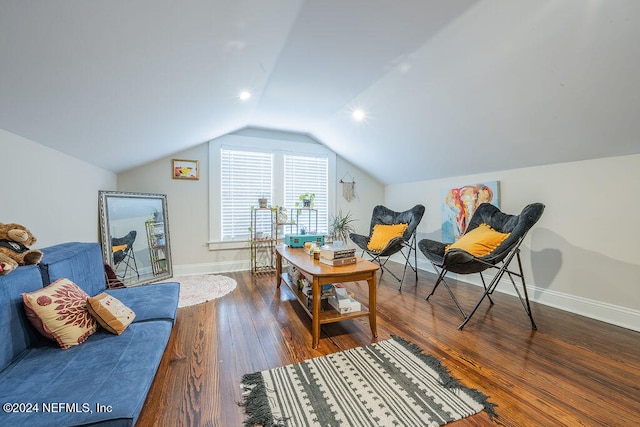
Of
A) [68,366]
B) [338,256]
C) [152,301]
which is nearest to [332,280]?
[338,256]

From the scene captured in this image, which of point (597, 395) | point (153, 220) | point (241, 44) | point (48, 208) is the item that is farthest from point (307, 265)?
point (153, 220)

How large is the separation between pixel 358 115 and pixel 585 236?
2799mm

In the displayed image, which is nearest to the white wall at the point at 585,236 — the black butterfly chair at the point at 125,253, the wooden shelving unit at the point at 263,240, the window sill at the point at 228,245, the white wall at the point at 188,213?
the wooden shelving unit at the point at 263,240

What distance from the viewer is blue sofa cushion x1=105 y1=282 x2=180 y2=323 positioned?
1.79 metres

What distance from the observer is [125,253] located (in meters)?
3.28

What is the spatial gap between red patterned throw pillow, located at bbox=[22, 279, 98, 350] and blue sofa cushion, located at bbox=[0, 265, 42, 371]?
0.03 metres

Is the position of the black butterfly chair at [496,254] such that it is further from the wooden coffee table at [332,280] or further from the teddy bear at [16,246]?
the teddy bear at [16,246]

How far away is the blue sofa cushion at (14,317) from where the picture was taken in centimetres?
117

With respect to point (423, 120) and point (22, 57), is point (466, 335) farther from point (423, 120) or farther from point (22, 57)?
point (22, 57)

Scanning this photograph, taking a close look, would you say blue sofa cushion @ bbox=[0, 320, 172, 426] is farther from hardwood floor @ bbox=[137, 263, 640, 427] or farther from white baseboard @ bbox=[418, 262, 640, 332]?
white baseboard @ bbox=[418, 262, 640, 332]

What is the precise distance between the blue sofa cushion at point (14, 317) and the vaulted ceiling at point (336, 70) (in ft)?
3.14

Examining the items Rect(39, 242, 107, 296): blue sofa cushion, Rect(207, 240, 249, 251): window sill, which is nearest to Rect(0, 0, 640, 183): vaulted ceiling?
Rect(39, 242, 107, 296): blue sofa cushion

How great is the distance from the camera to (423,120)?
10.1ft

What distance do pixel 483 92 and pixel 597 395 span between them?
2.34 metres
